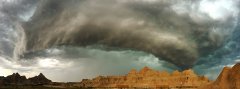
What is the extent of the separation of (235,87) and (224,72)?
14.7ft

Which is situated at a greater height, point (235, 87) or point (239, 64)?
point (239, 64)

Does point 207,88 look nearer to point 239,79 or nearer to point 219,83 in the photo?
point 219,83

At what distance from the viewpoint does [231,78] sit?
63344 mm

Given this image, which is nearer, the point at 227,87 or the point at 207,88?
the point at 227,87

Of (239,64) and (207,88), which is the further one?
(207,88)

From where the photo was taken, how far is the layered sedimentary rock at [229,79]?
2400 inches

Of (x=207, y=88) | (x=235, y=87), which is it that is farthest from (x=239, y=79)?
(x=207, y=88)

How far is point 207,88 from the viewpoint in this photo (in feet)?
220

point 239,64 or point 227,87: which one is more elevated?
point 239,64

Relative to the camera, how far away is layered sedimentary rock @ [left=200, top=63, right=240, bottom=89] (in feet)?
200

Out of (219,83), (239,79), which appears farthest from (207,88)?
(239,79)

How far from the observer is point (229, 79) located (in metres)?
63.8

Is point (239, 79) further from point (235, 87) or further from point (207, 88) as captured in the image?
point (207, 88)

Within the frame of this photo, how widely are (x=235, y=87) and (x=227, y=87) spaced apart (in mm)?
1859
